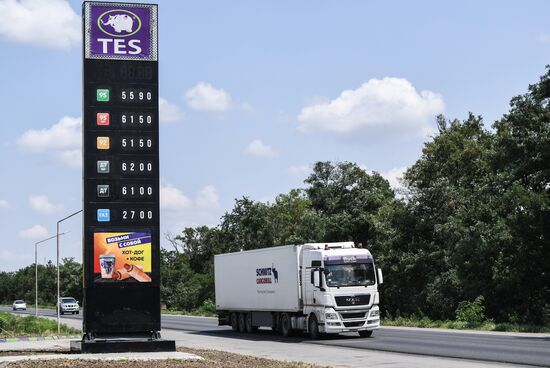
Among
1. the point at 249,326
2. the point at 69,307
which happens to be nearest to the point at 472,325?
the point at 249,326

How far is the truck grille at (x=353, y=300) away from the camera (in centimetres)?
3281

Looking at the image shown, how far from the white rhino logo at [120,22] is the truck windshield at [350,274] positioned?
40.0 feet

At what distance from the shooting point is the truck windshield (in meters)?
33.1

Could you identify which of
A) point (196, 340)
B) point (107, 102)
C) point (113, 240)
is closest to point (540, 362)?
point (113, 240)

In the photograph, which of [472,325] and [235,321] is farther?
[235,321]

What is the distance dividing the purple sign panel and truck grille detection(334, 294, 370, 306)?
39.4 ft

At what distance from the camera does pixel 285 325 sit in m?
35.8

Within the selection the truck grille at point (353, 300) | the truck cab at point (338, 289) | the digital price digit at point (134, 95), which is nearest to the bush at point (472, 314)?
the truck cab at point (338, 289)

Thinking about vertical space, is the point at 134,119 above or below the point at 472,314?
above

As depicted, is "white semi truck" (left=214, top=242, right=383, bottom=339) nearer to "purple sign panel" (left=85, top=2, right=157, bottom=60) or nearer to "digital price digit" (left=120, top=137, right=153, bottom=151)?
"digital price digit" (left=120, top=137, right=153, bottom=151)

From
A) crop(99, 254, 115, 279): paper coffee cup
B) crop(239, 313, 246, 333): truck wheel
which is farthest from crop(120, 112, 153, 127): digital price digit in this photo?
crop(239, 313, 246, 333): truck wheel

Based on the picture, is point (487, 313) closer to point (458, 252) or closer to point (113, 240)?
point (458, 252)

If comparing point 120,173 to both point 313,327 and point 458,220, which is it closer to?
point 313,327

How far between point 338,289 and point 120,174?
1097 centimetres
